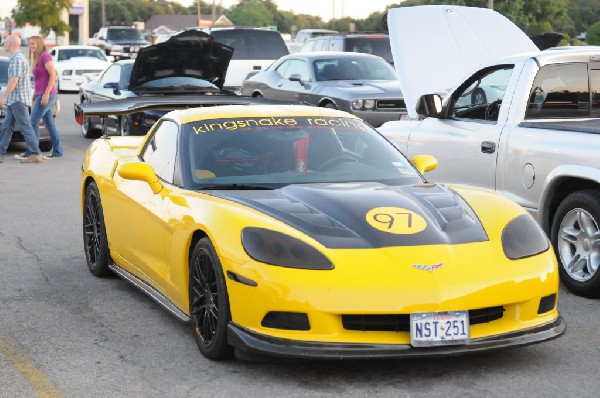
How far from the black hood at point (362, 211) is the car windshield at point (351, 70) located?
533 inches

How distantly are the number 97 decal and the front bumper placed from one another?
2.22 feet

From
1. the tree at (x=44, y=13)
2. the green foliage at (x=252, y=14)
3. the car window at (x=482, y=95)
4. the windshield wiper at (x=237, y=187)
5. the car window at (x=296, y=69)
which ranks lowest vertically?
the windshield wiper at (x=237, y=187)

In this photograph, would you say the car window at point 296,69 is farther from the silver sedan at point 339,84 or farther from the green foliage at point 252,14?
the green foliage at point 252,14

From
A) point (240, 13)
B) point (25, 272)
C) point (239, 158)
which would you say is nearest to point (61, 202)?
point (25, 272)

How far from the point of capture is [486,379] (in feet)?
18.8

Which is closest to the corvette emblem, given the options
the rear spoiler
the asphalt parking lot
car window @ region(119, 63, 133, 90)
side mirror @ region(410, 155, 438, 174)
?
the asphalt parking lot

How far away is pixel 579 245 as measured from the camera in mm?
7980

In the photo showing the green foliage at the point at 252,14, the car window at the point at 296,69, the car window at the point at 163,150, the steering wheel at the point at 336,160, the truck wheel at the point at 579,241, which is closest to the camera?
the steering wheel at the point at 336,160

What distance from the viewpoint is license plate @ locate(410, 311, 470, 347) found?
5.56 meters

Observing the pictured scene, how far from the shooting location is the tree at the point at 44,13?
209 ft

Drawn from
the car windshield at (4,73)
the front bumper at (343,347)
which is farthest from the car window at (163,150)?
the car windshield at (4,73)

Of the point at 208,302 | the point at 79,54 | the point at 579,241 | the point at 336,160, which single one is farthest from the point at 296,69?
the point at 79,54

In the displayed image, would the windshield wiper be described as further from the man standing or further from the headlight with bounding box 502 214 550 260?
the man standing

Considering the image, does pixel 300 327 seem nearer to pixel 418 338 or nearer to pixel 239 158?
pixel 418 338
